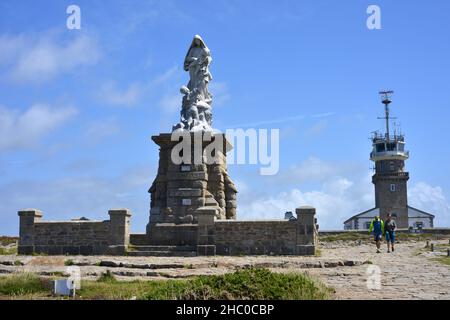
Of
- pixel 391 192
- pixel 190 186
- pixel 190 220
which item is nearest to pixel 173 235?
pixel 190 220

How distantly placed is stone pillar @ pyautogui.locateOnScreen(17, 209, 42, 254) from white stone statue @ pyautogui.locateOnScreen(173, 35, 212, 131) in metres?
6.55

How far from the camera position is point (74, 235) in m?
19.3

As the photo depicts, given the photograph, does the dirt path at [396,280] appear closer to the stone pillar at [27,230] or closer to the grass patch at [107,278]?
the grass patch at [107,278]

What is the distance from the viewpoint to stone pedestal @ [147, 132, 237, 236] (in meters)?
21.0

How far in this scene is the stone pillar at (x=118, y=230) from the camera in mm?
18750

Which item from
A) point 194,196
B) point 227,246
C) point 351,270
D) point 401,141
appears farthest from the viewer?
point 401,141

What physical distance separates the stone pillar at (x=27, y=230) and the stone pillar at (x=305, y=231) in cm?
889

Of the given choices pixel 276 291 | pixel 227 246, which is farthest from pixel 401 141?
pixel 276 291

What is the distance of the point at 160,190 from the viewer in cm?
2194

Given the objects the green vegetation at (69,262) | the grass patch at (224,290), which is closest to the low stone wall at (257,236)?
the green vegetation at (69,262)
